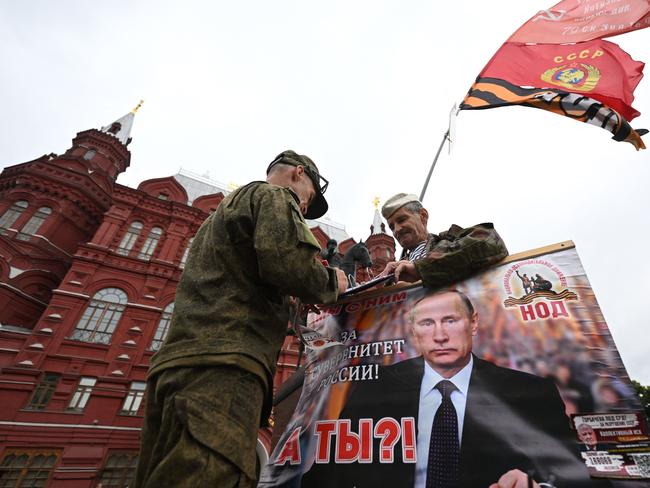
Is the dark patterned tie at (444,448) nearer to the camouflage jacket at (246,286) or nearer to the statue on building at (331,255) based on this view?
the camouflage jacket at (246,286)

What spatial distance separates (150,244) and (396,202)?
716 inches

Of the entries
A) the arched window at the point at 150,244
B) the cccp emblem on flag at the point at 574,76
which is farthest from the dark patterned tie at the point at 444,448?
the arched window at the point at 150,244

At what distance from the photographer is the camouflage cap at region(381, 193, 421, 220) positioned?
3484 millimetres

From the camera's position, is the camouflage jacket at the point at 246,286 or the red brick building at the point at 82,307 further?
the red brick building at the point at 82,307

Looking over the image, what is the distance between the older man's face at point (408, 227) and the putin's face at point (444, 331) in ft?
4.63

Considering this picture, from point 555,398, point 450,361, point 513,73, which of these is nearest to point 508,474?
point 555,398

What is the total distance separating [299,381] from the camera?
105 inches

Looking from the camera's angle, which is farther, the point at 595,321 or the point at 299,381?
the point at 299,381

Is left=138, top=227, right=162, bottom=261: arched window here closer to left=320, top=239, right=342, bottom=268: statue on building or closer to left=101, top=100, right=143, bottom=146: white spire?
left=101, top=100, right=143, bottom=146: white spire

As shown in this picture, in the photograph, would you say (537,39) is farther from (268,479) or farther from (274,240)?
(268,479)

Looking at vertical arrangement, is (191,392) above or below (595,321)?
below

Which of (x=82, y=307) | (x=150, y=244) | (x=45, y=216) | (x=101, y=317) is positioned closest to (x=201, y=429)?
(x=101, y=317)

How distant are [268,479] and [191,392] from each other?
1005mm

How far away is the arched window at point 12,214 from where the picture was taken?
661 inches
